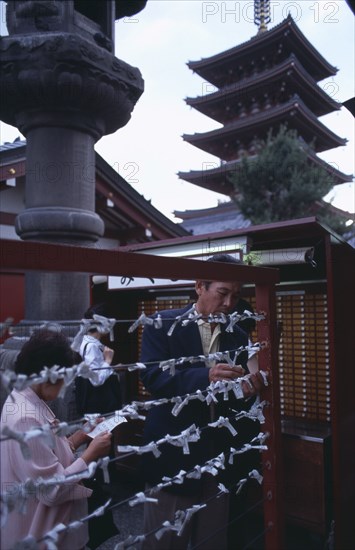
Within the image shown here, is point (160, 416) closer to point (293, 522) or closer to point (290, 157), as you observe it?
point (293, 522)

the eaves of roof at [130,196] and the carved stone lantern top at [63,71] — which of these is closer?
the carved stone lantern top at [63,71]

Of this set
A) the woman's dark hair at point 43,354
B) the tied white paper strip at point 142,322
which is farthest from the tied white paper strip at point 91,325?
the woman's dark hair at point 43,354

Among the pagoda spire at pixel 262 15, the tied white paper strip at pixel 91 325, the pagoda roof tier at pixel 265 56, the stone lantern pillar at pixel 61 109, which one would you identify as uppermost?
the pagoda spire at pixel 262 15

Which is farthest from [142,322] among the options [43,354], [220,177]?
[220,177]

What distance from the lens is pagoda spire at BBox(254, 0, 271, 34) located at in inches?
1079

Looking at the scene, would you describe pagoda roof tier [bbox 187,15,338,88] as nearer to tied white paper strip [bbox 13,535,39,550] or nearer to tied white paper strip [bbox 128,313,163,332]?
tied white paper strip [bbox 128,313,163,332]

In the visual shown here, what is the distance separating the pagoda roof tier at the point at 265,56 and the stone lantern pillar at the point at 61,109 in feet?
75.6

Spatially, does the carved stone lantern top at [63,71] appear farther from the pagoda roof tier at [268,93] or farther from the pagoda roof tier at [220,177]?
the pagoda roof tier at [268,93]

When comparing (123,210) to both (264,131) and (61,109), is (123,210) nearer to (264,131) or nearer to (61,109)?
(61,109)

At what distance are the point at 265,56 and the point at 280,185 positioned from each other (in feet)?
43.8

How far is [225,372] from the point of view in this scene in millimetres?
2049

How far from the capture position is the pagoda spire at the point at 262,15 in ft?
89.9

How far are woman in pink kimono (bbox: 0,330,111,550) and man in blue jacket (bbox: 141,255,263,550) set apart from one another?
534 mm

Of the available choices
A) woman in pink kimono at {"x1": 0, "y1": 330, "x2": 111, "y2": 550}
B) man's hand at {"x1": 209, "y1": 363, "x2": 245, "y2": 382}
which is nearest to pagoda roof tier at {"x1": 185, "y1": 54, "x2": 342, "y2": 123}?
man's hand at {"x1": 209, "y1": 363, "x2": 245, "y2": 382}
